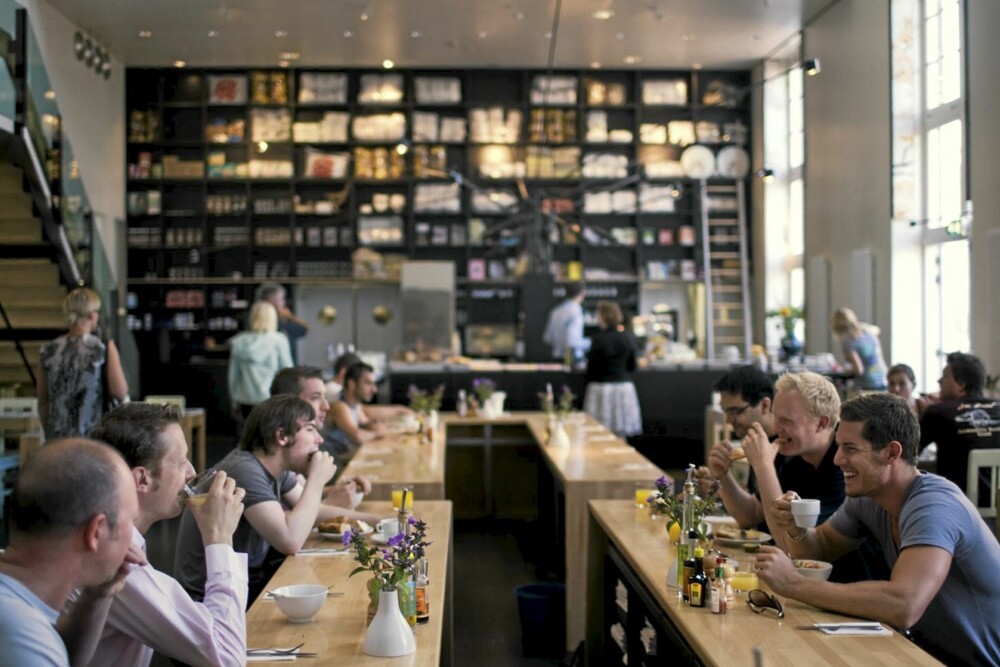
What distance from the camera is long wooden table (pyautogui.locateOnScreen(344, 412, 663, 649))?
555cm

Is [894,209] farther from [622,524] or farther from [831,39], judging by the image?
[622,524]

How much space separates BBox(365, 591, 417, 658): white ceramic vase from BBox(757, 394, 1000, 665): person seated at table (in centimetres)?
95

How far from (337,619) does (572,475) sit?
2812 millimetres

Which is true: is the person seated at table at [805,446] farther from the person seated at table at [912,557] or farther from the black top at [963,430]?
the black top at [963,430]

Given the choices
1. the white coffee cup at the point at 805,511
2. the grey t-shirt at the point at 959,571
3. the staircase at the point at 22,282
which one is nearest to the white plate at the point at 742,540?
the white coffee cup at the point at 805,511

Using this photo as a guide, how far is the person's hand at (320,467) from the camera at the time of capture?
3911 millimetres

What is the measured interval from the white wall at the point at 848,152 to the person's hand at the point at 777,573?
8.72m

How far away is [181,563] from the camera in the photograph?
367cm

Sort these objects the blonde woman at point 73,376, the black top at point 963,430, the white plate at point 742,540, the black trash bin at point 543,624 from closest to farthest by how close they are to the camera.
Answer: the white plate at point 742,540 < the black trash bin at point 543,624 < the black top at point 963,430 < the blonde woman at point 73,376

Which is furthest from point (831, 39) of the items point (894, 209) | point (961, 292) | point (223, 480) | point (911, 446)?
point (223, 480)

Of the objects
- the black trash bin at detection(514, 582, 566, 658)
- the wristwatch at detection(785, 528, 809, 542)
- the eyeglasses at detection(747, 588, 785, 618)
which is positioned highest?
the wristwatch at detection(785, 528, 809, 542)

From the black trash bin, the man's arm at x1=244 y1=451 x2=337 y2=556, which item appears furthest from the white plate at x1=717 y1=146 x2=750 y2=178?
the man's arm at x1=244 y1=451 x2=337 y2=556

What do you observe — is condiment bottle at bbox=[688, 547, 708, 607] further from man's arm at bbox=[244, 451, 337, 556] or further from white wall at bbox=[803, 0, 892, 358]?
white wall at bbox=[803, 0, 892, 358]

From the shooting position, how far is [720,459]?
13.5 ft
